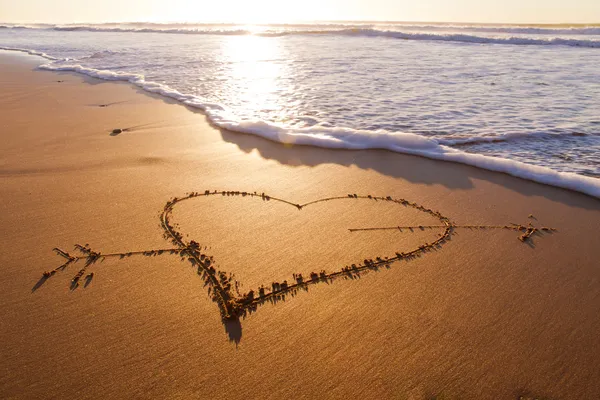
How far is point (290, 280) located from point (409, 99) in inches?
160

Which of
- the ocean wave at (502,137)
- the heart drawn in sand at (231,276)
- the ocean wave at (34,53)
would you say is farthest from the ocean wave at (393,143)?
the ocean wave at (34,53)

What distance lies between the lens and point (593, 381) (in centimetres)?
149

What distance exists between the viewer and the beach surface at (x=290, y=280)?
150 centimetres

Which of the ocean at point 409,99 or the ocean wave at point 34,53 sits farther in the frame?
the ocean wave at point 34,53

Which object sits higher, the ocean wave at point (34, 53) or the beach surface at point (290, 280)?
the beach surface at point (290, 280)

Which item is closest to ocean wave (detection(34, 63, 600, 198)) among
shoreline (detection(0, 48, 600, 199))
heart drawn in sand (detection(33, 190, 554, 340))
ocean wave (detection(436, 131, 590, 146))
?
shoreline (detection(0, 48, 600, 199))

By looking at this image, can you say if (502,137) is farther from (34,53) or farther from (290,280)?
(34,53)

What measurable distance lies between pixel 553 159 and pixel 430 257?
1.99 meters

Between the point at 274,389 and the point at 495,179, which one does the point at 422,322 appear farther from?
the point at 495,179

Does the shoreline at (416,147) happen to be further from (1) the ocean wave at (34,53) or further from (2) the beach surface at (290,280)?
(1) the ocean wave at (34,53)

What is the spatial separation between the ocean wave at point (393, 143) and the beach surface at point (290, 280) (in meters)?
0.13

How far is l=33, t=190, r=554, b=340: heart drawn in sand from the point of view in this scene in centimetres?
187

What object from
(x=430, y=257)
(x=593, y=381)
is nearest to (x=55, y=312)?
(x=430, y=257)

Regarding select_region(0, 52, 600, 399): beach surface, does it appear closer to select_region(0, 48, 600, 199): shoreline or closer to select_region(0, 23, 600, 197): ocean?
select_region(0, 48, 600, 199): shoreline
